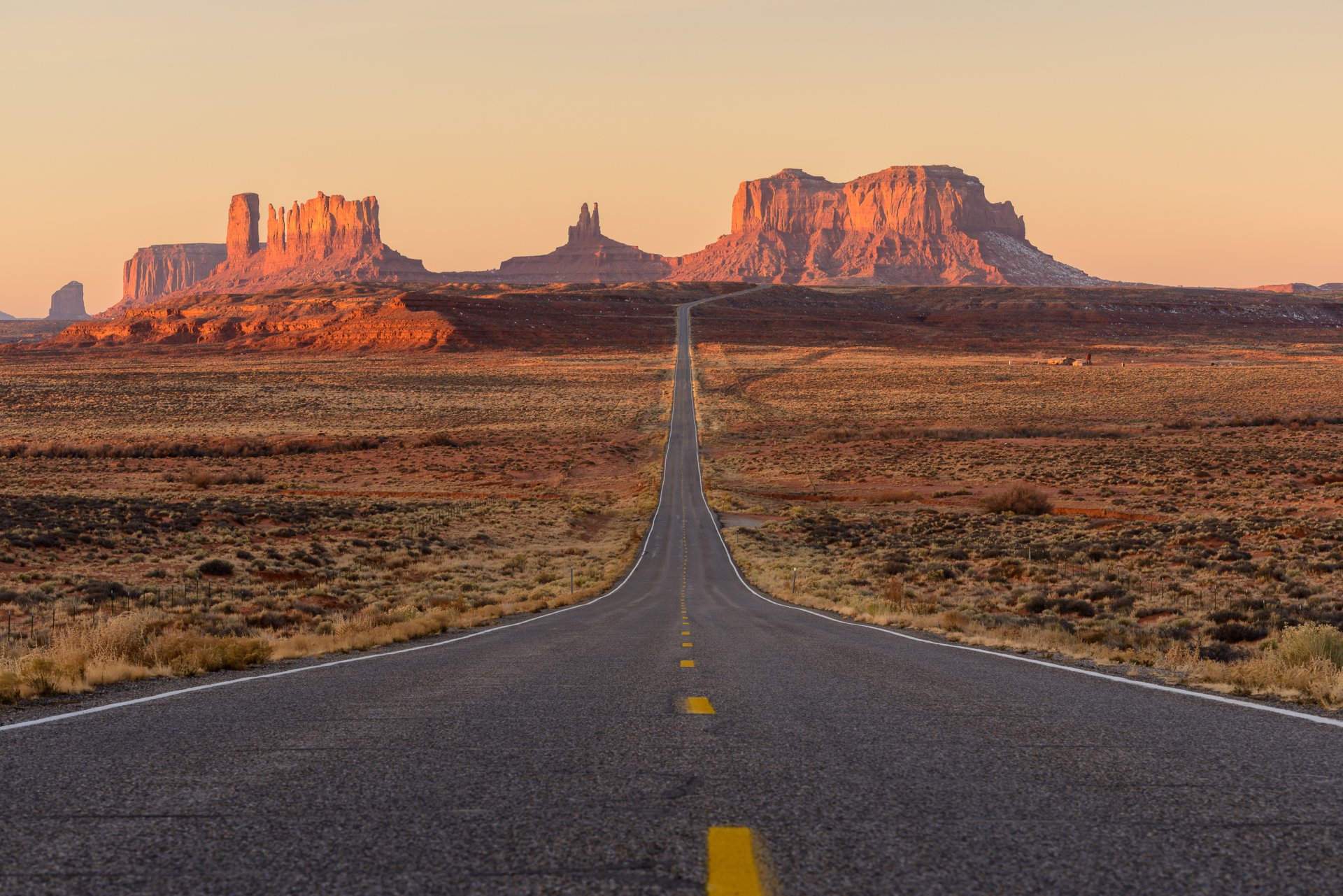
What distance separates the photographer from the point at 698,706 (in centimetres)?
764

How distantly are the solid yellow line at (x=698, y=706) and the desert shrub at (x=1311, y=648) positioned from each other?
6.27 m

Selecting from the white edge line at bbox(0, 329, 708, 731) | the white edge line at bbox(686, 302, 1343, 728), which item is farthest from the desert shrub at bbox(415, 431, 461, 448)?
the white edge line at bbox(686, 302, 1343, 728)

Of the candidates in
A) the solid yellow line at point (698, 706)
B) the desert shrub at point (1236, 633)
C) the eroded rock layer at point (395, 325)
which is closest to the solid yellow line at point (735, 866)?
the solid yellow line at point (698, 706)

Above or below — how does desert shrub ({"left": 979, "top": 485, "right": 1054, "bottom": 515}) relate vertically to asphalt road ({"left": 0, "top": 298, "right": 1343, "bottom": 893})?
below

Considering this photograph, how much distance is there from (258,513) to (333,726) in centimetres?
3745

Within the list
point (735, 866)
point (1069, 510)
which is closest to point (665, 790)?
point (735, 866)

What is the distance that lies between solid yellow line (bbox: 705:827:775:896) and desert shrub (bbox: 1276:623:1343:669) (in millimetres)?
8373

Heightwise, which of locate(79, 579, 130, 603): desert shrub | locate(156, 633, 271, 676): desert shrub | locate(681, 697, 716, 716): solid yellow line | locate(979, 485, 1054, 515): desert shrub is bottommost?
locate(979, 485, 1054, 515): desert shrub

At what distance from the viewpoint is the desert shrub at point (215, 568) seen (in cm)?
2817

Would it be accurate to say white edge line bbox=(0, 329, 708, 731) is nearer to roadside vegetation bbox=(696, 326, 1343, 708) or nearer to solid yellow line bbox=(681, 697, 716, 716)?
solid yellow line bbox=(681, 697, 716, 716)

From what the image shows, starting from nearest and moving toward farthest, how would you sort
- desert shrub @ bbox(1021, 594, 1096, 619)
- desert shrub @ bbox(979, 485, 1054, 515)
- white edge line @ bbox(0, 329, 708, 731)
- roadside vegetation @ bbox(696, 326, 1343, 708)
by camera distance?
white edge line @ bbox(0, 329, 708, 731)
roadside vegetation @ bbox(696, 326, 1343, 708)
desert shrub @ bbox(1021, 594, 1096, 619)
desert shrub @ bbox(979, 485, 1054, 515)

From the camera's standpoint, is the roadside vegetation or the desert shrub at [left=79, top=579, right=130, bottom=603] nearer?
the roadside vegetation

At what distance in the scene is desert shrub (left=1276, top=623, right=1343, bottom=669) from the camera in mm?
10328

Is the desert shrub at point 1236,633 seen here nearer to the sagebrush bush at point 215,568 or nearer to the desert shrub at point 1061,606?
the desert shrub at point 1061,606
